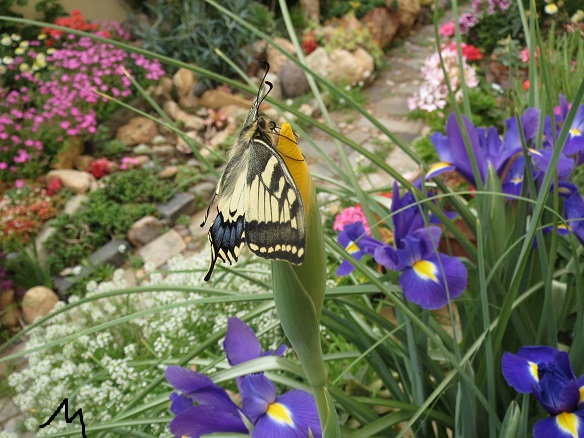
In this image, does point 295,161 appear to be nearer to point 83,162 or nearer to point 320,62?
point 83,162

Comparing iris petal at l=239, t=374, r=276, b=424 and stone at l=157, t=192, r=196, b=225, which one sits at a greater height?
iris petal at l=239, t=374, r=276, b=424

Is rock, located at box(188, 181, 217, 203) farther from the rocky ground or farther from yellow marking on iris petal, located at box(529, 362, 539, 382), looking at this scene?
yellow marking on iris petal, located at box(529, 362, 539, 382)


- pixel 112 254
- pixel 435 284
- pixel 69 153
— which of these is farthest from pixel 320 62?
pixel 435 284

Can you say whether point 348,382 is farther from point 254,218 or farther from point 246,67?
point 246,67

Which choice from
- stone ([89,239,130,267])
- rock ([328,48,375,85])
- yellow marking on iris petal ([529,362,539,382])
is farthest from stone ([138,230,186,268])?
yellow marking on iris petal ([529,362,539,382])

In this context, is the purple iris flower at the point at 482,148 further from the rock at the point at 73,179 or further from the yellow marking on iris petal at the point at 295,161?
the rock at the point at 73,179

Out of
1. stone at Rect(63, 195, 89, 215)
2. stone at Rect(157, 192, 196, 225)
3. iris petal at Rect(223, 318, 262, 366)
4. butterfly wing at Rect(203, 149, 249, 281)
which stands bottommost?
stone at Rect(157, 192, 196, 225)

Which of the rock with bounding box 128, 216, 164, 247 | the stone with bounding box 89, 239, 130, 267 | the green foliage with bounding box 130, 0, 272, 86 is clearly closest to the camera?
the stone with bounding box 89, 239, 130, 267

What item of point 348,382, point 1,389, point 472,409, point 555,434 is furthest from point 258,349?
point 1,389
